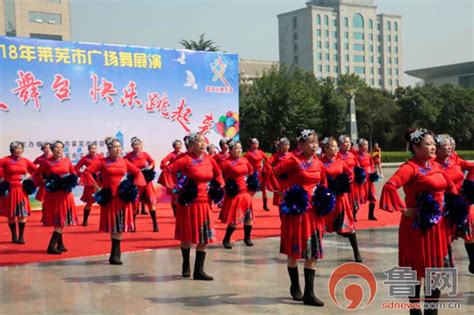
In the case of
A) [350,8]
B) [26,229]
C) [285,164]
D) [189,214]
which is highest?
[350,8]

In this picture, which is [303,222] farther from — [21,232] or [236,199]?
[21,232]

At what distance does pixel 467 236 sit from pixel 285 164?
6.84ft

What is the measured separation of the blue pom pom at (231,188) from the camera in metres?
8.21

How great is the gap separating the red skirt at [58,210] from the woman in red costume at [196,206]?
88.2 inches

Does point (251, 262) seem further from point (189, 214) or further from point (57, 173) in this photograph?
point (57, 173)

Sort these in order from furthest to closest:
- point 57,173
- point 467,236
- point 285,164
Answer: point 57,173, point 467,236, point 285,164

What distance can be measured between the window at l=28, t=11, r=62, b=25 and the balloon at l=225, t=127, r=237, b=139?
4780 cm

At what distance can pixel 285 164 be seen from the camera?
5711mm

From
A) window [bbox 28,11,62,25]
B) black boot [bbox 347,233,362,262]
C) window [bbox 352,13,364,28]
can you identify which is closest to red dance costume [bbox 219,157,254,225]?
black boot [bbox 347,233,362,262]

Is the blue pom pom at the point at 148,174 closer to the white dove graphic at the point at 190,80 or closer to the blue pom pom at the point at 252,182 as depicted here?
the blue pom pom at the point at 252,182

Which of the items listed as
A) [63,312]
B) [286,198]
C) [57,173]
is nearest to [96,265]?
[57,173]

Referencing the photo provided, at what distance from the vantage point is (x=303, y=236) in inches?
217

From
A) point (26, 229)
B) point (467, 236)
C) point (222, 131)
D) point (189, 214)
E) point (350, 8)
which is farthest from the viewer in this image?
point (350, 8)

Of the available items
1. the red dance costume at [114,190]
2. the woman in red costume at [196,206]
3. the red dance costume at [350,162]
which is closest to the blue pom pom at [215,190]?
the woman in red costume at [196,206]
